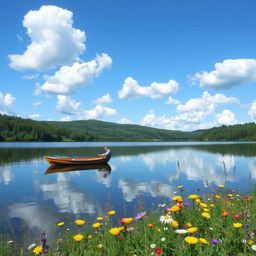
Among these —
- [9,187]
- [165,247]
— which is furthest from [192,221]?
[9,187]

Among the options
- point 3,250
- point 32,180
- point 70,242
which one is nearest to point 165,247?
point 70,242

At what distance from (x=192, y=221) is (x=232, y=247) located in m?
1.46

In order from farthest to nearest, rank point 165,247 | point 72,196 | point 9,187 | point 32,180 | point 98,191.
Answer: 1. point 32,180
2. point 9,187
3. point 98,191
4. point 72,196
5. point 165,247

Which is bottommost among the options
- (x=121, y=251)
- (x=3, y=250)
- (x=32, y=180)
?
(x=32, y=180)

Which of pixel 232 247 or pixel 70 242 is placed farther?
pixel 70 242

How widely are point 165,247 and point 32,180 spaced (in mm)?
24837

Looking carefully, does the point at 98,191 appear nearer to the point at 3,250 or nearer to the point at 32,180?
the point at 32,180

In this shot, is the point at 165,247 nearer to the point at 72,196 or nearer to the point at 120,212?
the point at 120,212

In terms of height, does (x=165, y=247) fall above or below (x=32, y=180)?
above

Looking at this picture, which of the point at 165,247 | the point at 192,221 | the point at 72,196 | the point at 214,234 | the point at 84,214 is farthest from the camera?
the point at 72,196

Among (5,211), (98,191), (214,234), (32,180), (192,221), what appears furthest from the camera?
(32,180)

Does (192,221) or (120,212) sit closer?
(192,221)

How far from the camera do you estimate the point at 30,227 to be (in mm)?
11484

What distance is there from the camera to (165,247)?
5.02 m
